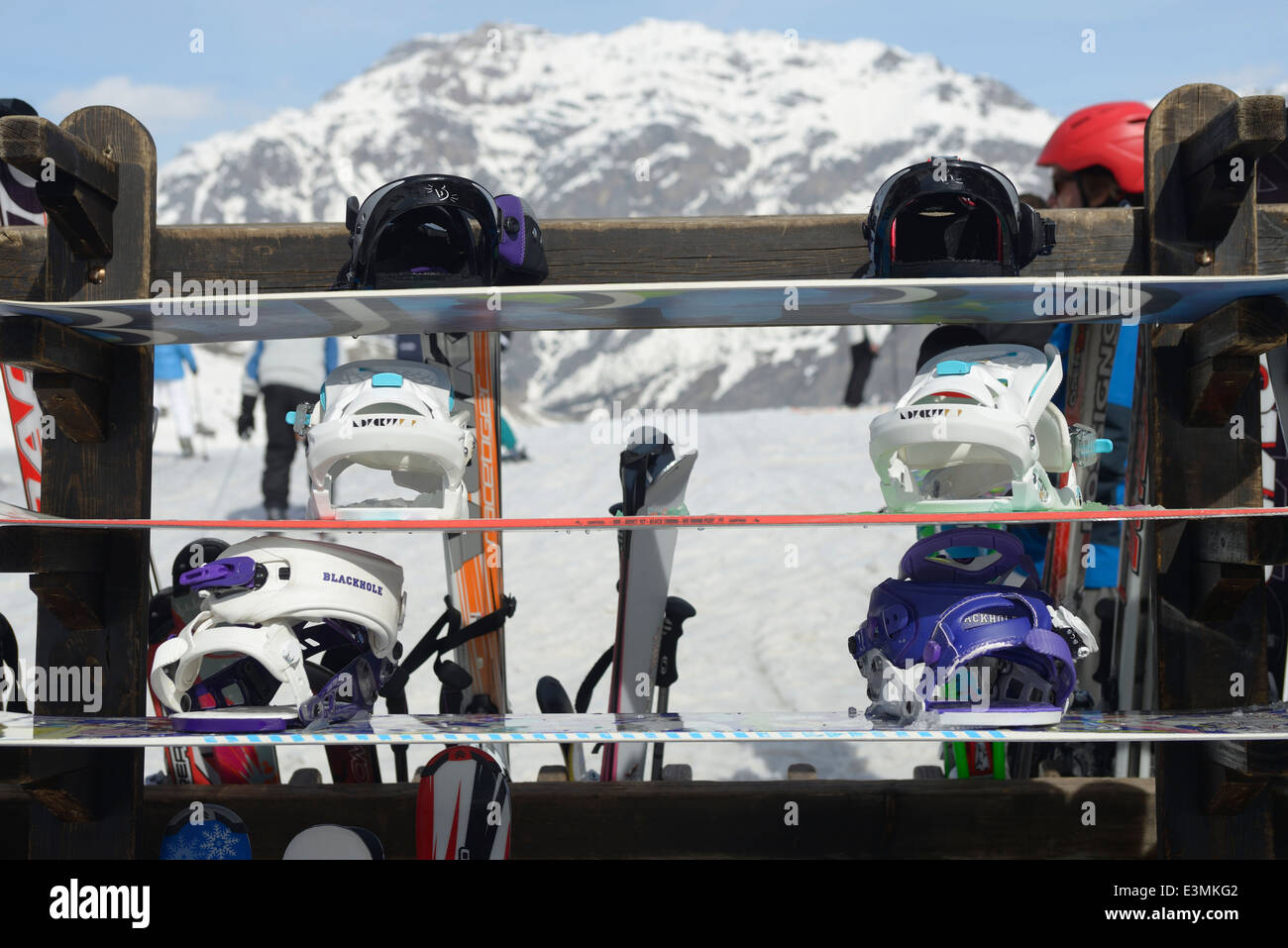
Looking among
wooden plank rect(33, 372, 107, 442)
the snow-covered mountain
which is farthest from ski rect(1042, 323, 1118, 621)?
the snow-covered mountain

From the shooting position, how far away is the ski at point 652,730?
2188mm

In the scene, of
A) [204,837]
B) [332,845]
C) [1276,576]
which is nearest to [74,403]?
[204,837]

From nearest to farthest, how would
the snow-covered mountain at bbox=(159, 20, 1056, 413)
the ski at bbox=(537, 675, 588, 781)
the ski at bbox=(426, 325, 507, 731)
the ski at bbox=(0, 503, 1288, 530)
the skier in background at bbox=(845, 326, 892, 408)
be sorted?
1. the ski at bbox=(0, 503, 1288, 530)
2. the ski at bbox=(426, 325, 507, 731)
3. the ski at bbox=(537, 675, 588, 781)
4. the skier in background at bbox=(845, 326, 892, 408)
5. the snow-covered mountain at bbox=(159, 20, 1056, 413)

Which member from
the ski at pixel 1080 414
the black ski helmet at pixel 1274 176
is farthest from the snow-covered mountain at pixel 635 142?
the ski at pixel 1080 414

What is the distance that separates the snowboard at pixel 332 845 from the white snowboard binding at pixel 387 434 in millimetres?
756

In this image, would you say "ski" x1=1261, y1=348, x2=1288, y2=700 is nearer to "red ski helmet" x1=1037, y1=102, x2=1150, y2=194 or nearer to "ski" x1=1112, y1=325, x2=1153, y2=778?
"ski" x1=1112, y1=325, x2=1153, y2=778

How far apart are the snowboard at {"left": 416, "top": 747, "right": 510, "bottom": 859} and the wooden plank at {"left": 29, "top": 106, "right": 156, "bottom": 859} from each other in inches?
27.2

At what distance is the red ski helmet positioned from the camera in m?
3.37

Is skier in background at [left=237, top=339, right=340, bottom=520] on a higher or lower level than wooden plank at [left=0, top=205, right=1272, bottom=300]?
higher

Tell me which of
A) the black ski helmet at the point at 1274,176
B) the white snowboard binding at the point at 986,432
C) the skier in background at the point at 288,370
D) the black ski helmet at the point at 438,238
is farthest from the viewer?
the skier in background at the point at 288,370

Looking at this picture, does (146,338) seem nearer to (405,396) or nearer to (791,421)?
(405,396)

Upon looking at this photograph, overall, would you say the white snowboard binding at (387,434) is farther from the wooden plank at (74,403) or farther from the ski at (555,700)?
the ski at (555,700)

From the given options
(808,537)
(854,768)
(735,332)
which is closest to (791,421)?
(808,537)

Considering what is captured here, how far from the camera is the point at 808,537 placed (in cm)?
750
